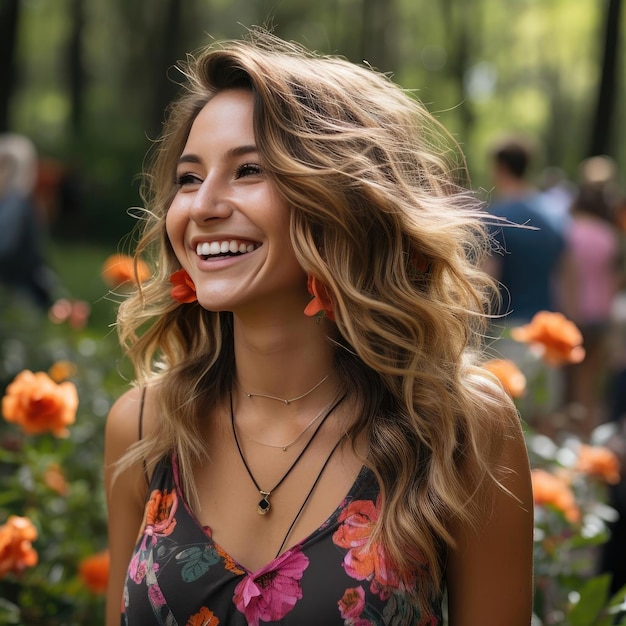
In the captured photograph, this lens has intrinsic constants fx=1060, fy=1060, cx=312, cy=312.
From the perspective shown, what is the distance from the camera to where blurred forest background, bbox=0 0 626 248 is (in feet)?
71.1

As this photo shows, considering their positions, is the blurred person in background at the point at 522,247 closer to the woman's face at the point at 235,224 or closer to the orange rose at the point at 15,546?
the orange rose at the point at 15,546

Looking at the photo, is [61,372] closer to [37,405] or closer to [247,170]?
[37,405]

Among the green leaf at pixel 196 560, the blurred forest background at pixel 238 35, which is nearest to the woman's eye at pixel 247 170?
the green leaf at pixel 196 560

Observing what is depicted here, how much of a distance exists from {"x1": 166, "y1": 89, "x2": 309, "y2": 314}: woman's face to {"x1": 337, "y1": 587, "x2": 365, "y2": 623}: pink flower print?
2.07ft

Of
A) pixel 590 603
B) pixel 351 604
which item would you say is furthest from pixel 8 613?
pixel 590 603

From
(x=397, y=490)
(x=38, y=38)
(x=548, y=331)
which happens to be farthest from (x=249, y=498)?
(x=38, y=38)

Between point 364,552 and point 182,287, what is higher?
point 182,287

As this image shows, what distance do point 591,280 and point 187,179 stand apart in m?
5.94

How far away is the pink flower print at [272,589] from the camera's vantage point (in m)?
2.11

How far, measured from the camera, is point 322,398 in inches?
95.2

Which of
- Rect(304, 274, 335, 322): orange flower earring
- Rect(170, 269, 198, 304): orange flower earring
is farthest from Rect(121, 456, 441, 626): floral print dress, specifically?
Rect(170, 269, 198, 304): orange flower earring

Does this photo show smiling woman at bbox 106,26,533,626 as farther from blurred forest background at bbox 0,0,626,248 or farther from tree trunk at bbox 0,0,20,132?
blurred forest background at bbox 0,0,626,248

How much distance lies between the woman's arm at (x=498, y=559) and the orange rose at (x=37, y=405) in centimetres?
140

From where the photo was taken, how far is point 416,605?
2145 mm
